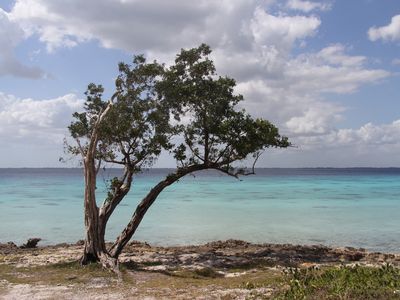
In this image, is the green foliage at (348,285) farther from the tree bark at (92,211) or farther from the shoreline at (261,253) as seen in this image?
the tree bark at (92,211)

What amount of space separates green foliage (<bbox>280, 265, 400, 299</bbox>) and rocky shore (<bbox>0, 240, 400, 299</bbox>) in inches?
42.1

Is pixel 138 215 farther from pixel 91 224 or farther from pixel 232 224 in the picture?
pixel 232 224

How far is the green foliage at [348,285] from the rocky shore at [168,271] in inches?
42.1

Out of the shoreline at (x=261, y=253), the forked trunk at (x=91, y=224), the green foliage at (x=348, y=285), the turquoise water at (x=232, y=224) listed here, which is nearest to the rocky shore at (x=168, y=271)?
the shoreline at (x=261, y=253)

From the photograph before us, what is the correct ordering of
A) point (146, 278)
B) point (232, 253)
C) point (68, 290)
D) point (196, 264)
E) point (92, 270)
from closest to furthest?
point (68, 290)
point (146, 278)
point (92, 270)
point (196, 264)
point (232, 253)

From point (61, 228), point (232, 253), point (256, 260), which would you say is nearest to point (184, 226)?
point (61, 228)

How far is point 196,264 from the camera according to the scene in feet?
57.9

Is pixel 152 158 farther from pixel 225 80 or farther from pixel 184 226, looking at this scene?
pixel 184 226

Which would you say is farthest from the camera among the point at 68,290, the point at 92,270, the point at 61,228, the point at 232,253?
the point at 61,228

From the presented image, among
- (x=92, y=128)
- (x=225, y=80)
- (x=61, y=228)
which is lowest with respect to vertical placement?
(x=61, y=228)

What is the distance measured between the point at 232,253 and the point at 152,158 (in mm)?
6039

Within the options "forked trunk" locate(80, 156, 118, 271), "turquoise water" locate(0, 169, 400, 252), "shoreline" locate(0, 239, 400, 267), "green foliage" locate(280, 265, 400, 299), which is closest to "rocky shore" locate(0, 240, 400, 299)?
"shoreline" locate(0, 239, 400, 267)

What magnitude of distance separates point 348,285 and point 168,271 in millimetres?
7545

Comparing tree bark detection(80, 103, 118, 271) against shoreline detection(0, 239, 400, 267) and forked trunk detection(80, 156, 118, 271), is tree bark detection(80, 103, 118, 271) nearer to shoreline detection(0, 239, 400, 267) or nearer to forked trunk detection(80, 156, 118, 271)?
forked trunk detection(80, 156, 118, 271)
